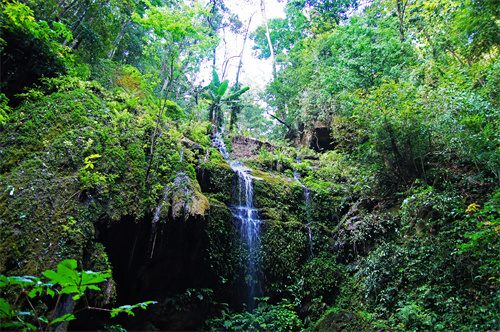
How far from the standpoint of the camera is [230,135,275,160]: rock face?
13.9m

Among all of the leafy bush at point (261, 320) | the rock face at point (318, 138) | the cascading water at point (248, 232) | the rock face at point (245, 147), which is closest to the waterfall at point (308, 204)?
the cascading water at point (248, 232)

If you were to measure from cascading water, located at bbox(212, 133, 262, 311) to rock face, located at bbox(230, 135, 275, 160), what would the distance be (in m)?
4.38

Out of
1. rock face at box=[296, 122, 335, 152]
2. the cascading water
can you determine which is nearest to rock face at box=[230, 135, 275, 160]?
rock face at box=[296, 122, 335, 152]

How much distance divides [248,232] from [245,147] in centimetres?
703

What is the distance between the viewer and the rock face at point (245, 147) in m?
13.9

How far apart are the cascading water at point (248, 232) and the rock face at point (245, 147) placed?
4378 mm

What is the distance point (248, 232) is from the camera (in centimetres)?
797

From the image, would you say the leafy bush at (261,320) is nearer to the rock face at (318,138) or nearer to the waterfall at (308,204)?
the waterfall at (308,204)

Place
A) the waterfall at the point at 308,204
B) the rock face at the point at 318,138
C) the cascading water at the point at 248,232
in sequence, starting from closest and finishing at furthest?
the cascading water at the point at 248,232
the waterfall at the point at 308,204
the rock face at the point at 318,138

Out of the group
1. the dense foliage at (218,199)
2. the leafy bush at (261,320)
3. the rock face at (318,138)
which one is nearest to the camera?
the dense foliage at (218,199)

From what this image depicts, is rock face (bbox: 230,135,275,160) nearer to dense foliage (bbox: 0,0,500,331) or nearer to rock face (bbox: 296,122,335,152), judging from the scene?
rock face (bbox: 296,122,335,152)

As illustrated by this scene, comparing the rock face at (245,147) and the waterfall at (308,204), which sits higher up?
the rock face at (245,147)

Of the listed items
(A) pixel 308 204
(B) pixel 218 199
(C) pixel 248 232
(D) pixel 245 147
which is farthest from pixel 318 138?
(C) pixel 248 232

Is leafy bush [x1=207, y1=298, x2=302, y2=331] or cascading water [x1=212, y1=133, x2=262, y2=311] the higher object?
cascading water [x1=212, y1=133, x2=262, y2=311]
